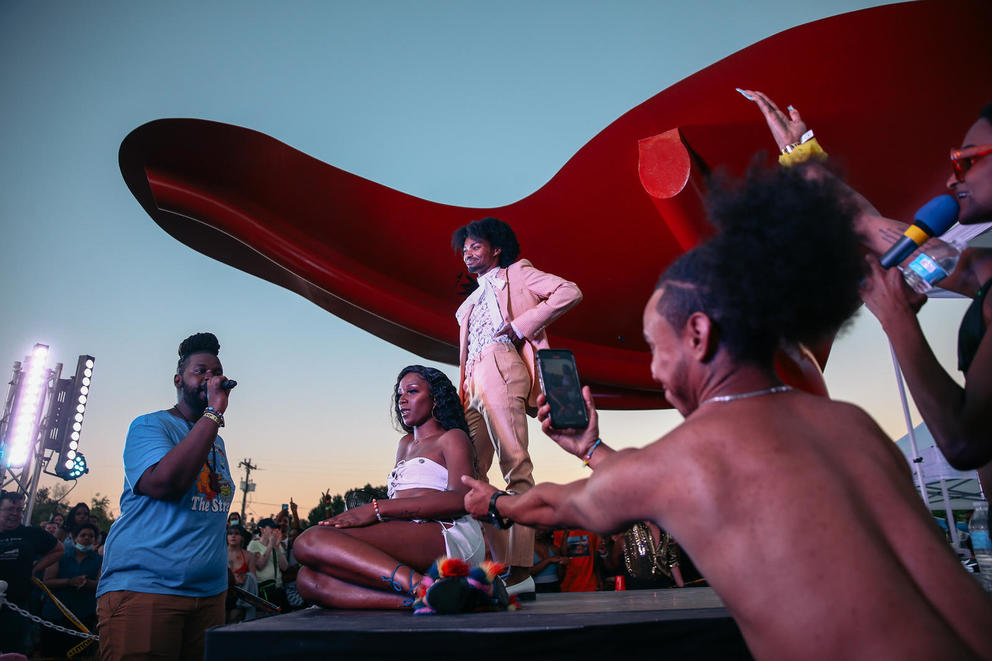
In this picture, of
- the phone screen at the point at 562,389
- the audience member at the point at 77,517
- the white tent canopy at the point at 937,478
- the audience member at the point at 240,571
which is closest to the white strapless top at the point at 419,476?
the phone screen at the point at 562,389

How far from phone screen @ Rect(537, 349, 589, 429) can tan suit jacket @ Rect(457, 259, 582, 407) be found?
→ 1.45m

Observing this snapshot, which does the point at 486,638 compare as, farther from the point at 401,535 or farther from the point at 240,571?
the point at 240,571

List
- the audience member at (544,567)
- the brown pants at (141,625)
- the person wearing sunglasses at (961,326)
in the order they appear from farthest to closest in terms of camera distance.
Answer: the audience member at (544,567)
the brown pants at (141,625)
the person wearing sunglasses at (961,326)

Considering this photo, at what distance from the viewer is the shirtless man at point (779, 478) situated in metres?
0.95

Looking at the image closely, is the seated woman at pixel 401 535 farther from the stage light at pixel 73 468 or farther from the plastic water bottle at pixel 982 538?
the stage light at pixel 73 468

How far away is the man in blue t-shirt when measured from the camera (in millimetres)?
2299

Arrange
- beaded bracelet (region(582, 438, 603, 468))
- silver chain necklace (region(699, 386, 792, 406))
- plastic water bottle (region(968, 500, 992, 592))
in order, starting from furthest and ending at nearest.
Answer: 1. plastic water bottle (region(968, 500, 992, 592))
2. beaded bracelet (region(582, 438, 603, 468))
3. silver chain necklace (region(699, 386, 792, 406))

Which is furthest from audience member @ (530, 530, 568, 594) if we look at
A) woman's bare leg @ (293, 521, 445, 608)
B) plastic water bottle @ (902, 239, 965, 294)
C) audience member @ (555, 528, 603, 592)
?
plastic water bottle @ (902, 239, 965, 294)

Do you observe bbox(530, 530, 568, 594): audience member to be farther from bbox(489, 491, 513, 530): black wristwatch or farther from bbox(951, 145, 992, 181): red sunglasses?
bbox(951, 145, 992, 181): red sunglasses

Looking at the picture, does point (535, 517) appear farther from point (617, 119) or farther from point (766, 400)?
point (617, 119)

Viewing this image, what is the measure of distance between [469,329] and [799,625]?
311cm

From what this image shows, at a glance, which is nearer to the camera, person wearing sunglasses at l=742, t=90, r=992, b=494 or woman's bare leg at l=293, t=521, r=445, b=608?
person wearing sunglasses at l=742, t=90, r=992, b=494

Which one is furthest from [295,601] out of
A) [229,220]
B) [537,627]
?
[537,627]

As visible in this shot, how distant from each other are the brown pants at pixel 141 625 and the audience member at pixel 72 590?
5.39 metres
